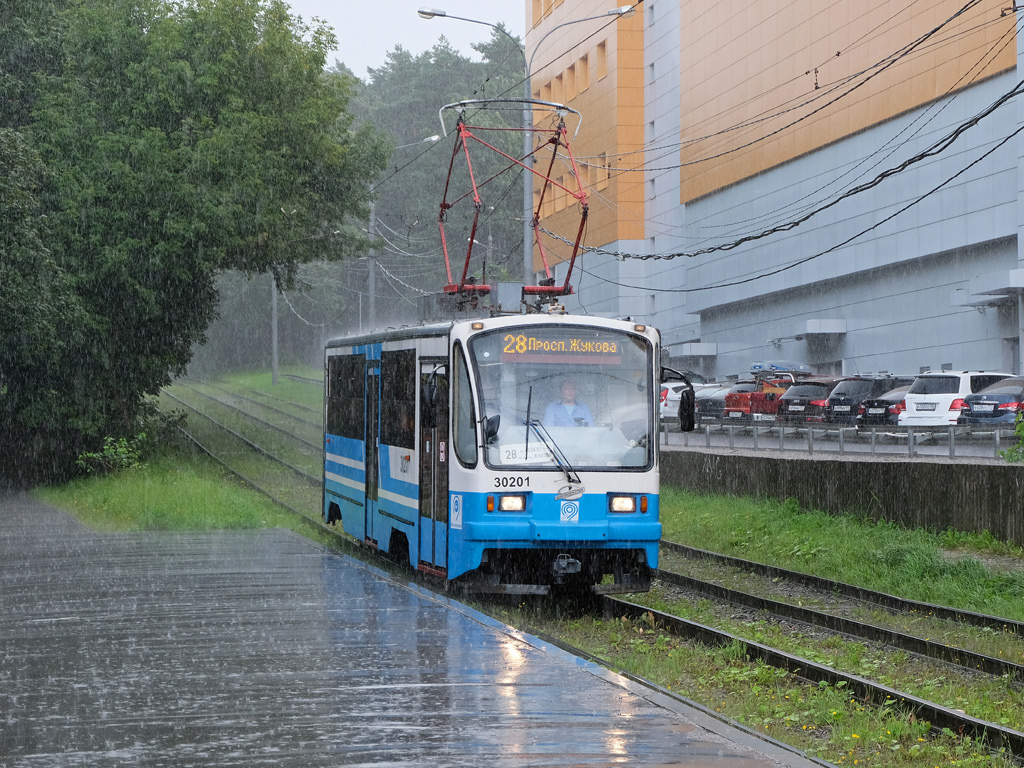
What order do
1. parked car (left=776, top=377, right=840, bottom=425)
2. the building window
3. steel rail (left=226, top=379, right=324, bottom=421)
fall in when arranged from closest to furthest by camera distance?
parked car (left=776, top=377, right=840, bottom=425) → steel rail (left=226, top=379, right=324, bottom=421) → the building window

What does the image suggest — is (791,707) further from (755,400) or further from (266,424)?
(266,424)

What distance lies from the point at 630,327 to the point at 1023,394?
18640 millimetres

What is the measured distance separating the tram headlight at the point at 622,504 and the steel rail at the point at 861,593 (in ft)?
9.93

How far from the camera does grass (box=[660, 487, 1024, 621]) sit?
14.7m

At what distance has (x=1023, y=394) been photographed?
29.6m

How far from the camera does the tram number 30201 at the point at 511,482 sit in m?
13.1

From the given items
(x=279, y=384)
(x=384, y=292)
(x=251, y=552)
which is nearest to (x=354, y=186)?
(x=251, y=552)

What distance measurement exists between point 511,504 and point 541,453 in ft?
1.87

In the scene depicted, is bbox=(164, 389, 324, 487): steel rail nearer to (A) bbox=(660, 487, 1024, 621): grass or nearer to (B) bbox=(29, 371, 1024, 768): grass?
(B) bbox=(29, 371, 1024, 768): grass

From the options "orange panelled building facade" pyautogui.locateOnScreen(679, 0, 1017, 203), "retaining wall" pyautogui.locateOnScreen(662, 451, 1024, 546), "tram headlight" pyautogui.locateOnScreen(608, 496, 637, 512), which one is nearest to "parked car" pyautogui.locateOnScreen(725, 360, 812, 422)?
"orange panelled building facade" pyautogui.locateOnScreen(679, 0, 1017, 203)

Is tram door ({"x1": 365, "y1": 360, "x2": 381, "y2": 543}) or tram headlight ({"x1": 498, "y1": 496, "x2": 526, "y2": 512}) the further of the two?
tram door ({"x1": 365, "y1": 360, "x2": 381, "y2": 543})

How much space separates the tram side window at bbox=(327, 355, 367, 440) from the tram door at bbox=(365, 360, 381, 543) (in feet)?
1.08

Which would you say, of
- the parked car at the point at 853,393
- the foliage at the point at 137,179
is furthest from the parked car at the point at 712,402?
the foliage at the point at 137,179

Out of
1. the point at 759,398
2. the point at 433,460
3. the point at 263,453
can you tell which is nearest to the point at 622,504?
the point at 433,460
